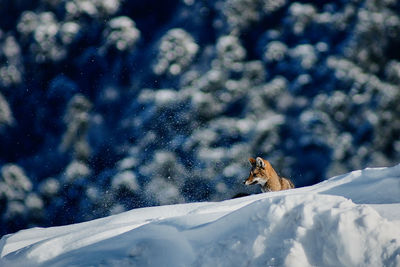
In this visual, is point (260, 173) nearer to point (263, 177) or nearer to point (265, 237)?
point (263, 177)

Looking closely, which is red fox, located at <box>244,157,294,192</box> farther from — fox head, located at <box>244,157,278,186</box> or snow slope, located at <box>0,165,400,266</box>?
snow slope, located at <box>0,165,400,266</box>

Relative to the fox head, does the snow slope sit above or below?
above

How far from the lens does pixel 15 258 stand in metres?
2.17

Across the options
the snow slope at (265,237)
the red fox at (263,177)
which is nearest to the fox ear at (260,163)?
the red fox at (263,177)

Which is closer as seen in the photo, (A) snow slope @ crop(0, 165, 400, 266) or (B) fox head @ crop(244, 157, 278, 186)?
(A) snow slope @ crop(0, 165, 400, 266)

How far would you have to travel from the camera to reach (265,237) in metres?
1.61

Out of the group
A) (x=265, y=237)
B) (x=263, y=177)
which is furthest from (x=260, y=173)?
(x=265, y=237)

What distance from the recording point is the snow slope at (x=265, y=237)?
4.90 feet

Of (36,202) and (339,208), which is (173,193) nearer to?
(36,202)

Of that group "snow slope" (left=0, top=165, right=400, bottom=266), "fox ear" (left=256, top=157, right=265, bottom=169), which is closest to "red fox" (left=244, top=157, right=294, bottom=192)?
"fox ear" (left=256, top=157, right=265, bottom=169)

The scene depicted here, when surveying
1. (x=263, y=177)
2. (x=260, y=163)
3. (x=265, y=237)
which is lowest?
(x=263, y=177)

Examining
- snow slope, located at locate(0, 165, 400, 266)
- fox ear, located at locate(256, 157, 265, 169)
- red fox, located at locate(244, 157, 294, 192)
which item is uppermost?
snow slope, located at locate(0, 165, 400, 266)

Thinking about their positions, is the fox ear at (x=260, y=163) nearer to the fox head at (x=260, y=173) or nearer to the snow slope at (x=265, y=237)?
the fox head at (x=260, y=173)

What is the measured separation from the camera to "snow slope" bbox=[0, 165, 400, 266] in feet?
4.90
